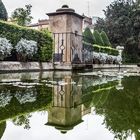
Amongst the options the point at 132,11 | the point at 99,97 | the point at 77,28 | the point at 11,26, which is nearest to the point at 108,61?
the point at 77,28

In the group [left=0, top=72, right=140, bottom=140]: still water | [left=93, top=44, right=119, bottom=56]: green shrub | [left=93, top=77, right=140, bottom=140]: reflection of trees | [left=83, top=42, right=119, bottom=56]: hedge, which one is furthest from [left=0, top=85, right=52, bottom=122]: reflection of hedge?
[left=93, top=44, right=119, bottom=56]: green shrub

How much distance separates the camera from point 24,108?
11.2 feet

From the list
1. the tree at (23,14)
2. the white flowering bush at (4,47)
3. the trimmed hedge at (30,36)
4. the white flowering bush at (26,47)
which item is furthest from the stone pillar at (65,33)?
the tree at (23,14)

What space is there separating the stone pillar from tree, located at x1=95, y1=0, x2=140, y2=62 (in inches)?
957

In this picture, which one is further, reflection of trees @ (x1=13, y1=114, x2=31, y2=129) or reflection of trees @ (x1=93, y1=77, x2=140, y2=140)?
reflection of trees @ (x1=13, y1=114, x2=31, y2=129)

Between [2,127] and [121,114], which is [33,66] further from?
[2,127]

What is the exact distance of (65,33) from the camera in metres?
15.3

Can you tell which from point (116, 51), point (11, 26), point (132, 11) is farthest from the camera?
point (132, 11)

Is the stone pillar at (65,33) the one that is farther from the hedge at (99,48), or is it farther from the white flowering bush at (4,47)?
the white flowering bush at (4,47)

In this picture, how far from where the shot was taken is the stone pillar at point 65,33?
1512 cm

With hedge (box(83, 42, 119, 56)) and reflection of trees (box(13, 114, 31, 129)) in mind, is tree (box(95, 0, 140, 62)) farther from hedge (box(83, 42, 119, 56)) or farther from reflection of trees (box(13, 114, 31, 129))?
reflection of trees (box(13, 114, 31, 129))

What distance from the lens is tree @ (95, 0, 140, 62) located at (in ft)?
130

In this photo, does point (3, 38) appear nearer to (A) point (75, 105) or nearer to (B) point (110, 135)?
(A) point (75, 105)

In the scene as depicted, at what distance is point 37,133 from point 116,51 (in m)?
26.7
